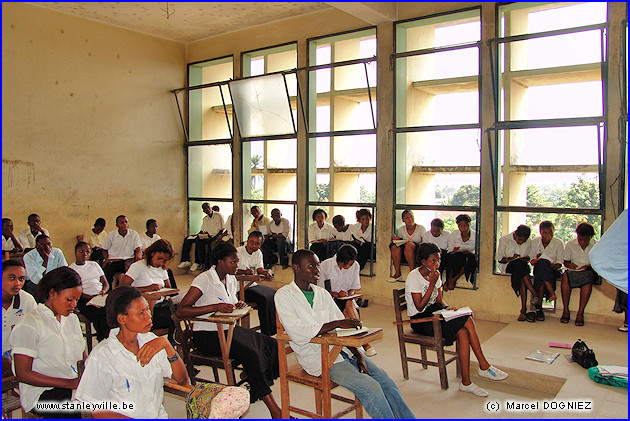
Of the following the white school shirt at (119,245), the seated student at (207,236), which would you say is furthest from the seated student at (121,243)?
the seated student at (207,236)

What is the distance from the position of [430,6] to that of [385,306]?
4.03 meters

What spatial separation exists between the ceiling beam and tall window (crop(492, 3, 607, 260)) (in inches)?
57.3

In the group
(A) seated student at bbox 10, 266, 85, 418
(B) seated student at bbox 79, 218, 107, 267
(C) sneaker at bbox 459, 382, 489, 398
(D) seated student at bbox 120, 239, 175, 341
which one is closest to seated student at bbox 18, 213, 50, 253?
(B) seated student at bbox 79, 218, 107, 267

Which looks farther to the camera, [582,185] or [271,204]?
[271,204]

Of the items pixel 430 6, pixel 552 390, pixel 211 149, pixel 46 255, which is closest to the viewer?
pixel 552 390

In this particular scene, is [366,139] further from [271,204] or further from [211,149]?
[211,149]

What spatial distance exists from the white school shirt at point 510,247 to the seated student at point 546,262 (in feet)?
0.32

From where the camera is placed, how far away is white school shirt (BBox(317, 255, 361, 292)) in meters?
5.73

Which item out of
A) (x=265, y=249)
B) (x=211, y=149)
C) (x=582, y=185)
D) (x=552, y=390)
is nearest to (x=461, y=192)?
(x=582, y=185)

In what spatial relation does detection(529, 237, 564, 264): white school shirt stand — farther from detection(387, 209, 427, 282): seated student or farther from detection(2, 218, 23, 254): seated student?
detection(2, 218, 23, 254): seated student

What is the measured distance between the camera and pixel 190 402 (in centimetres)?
262

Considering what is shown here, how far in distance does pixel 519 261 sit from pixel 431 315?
2667 mm

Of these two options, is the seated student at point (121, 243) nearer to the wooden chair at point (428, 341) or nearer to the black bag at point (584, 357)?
the wooden chair at point (428, 341)

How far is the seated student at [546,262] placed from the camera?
21.4ft
